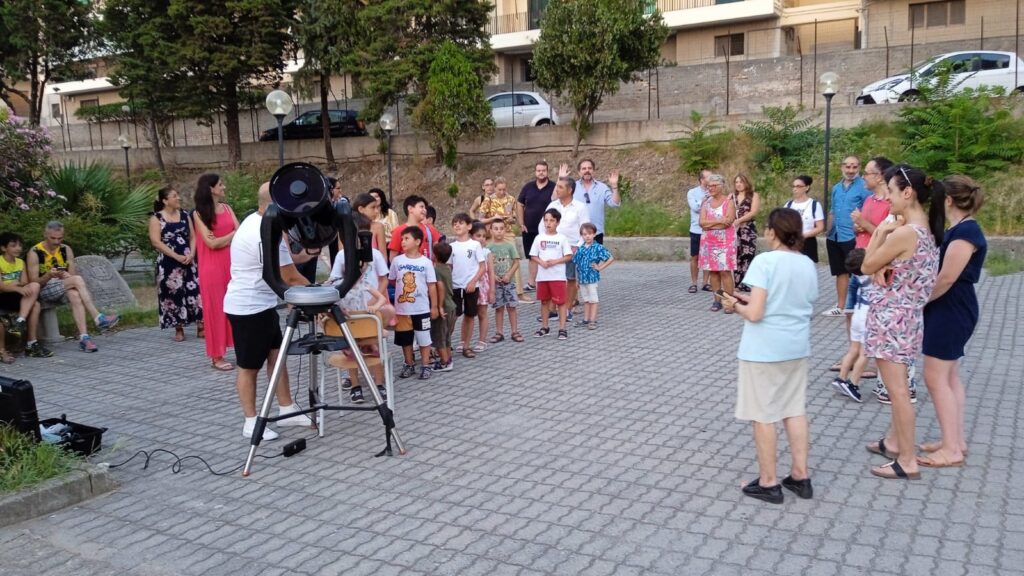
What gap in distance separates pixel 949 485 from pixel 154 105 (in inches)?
1081

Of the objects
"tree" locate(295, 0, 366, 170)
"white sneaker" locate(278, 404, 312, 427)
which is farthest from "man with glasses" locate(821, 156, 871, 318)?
"tree" locate(295, 0, 366, 170)

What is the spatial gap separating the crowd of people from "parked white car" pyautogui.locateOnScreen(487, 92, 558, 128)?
12.4 meters

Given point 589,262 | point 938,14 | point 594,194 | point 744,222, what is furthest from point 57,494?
point 938,14

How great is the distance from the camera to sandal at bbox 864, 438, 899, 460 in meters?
5.15

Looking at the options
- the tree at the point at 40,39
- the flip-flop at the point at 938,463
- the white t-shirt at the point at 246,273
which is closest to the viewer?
the flip-flop at the point at 938,463

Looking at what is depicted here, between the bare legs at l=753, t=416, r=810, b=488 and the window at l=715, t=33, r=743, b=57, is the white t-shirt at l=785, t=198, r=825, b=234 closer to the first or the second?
the bare legs at l=753, t=416, r=810, b=488

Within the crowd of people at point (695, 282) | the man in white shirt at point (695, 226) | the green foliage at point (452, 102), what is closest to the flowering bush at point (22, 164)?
the crowd of people at point (695, 282)

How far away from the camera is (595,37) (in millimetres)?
18875

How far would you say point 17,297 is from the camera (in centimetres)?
903

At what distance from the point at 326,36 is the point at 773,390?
71.7ft

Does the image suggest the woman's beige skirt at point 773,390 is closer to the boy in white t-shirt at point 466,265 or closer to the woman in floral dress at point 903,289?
the woman in floral dress at point 903,289

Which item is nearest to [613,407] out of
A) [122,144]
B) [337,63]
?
[337,63]

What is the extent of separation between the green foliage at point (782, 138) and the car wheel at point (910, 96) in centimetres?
185

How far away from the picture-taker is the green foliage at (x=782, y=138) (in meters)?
17.9
